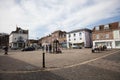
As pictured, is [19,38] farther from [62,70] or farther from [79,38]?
[62,70]

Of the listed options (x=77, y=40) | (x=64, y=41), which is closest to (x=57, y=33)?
(x=64, y=41)

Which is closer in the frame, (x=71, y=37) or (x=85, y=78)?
(x=85, y=78)

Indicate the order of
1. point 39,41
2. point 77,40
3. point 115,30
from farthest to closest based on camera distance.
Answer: point 39,41 → point 77,40 → point 115,30

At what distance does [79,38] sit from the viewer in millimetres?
51688

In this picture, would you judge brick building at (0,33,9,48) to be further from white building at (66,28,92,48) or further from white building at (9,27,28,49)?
white building at (66,28,92,48)

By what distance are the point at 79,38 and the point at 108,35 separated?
1542cm

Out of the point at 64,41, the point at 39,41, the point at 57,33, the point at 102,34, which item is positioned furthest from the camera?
the point at 39,41

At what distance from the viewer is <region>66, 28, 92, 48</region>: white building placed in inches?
1964

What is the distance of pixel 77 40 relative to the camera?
2063 inches

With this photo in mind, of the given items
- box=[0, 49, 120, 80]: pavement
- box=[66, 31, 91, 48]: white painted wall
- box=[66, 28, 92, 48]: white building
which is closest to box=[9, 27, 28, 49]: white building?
box=[66, 28, 92, 48]: white building

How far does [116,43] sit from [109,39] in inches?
108

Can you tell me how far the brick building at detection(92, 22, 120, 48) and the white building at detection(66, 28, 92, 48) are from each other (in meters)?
7.38

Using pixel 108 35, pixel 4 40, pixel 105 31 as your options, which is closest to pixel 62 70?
pixel 108 35

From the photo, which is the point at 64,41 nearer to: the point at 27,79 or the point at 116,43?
the point at 116,43
